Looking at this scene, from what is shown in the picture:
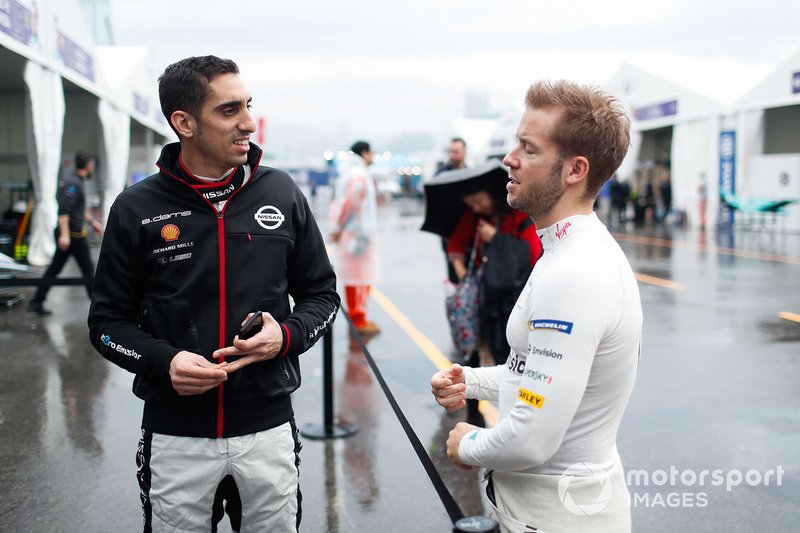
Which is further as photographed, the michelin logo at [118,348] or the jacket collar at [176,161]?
the jacket collar at [176,161]

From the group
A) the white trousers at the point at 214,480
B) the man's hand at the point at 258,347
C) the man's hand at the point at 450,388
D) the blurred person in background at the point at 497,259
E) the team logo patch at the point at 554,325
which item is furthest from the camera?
the blurred person in background at the point at 497,259

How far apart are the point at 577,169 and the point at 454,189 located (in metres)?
3.47

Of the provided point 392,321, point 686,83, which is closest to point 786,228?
point 686,83

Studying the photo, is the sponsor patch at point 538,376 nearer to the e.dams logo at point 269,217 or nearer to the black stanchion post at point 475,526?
the black stanchion post at point 475,526

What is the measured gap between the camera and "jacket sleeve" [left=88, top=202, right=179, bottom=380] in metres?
2.20

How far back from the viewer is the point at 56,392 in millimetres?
5836

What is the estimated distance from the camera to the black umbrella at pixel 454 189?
188 inches

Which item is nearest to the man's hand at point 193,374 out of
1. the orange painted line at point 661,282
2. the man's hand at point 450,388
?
the man's hand at point 450,388

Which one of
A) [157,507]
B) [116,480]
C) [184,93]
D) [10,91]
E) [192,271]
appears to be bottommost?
[116,480]

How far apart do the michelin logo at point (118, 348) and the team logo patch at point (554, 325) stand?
121 centimetres

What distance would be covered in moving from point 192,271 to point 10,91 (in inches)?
674

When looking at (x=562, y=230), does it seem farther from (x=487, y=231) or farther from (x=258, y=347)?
(x=487, y=231)

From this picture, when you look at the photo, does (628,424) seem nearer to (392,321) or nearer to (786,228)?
(392,321)

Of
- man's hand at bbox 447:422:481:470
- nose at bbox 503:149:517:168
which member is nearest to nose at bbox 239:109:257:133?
nose at bbox 503:149:517:168
